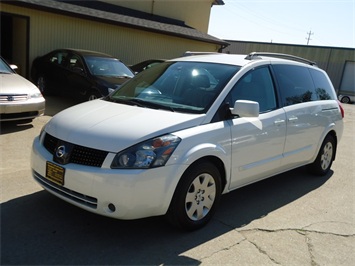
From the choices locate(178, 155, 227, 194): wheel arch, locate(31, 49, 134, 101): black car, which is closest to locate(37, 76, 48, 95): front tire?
locate(31, 49, 134, 101): black car

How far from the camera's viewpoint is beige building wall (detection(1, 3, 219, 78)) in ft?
38.5

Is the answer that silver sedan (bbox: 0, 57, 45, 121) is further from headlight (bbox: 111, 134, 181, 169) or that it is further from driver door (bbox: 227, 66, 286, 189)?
driver door (bbox: 227, 66, 286, 189)

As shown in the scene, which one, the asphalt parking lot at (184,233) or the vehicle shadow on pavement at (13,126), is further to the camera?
the vehicle shadow on pavement at (13,126)

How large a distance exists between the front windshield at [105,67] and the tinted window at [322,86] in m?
5.39

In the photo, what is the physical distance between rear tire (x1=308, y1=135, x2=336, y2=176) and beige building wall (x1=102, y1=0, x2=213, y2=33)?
14.1 metres

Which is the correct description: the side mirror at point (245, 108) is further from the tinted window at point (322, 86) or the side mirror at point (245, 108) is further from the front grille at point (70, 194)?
the tinted window at point (322, 86)

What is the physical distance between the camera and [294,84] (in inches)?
195

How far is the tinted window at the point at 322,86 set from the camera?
218 inches

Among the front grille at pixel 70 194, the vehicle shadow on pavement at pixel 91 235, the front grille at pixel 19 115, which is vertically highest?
the front grille at pixel 70 194

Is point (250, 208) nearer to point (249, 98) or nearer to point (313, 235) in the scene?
point (313, 235)

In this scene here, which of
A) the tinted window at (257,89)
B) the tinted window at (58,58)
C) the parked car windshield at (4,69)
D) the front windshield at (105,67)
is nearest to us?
the tinted window at (257,89)

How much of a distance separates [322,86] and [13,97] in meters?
5.27

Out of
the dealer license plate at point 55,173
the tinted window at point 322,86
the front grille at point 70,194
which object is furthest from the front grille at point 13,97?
the tinted window at point 322,86

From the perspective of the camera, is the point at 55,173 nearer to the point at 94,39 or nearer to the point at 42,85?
the point at 42,85
